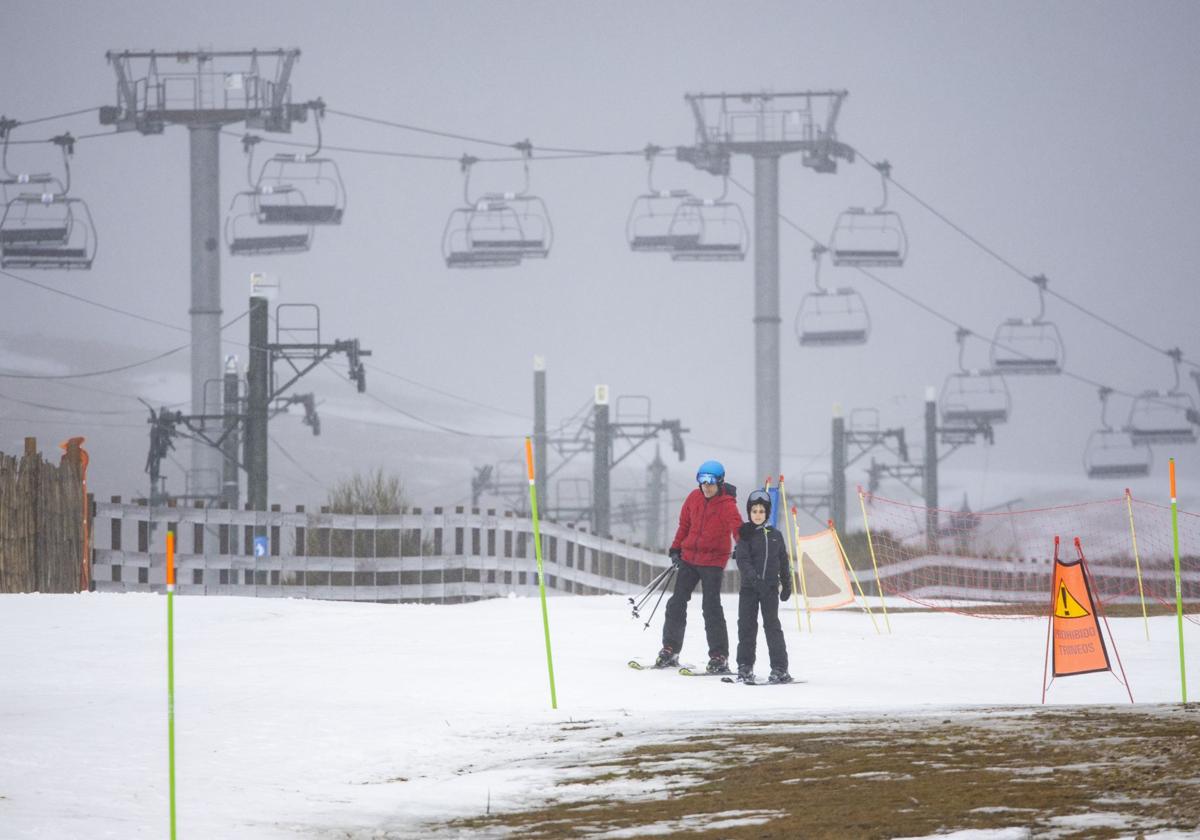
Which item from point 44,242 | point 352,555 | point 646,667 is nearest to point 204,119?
point 44,242

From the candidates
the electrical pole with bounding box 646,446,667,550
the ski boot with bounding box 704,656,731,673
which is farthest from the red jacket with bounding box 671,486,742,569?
the electrical pole with bounding box 646,446,667,550

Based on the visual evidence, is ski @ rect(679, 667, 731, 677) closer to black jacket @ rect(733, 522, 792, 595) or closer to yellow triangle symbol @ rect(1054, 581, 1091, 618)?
black jacket @ rect(733, 522, 792, 595)

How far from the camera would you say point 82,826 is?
7242 mm

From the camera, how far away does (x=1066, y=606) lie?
11969 millimetres

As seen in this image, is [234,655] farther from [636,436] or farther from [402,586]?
[636,436]

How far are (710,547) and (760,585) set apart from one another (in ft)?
2.34

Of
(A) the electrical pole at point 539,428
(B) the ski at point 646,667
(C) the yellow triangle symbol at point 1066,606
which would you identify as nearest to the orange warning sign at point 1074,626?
(C) the yellow triangle symbol at point 1066,606

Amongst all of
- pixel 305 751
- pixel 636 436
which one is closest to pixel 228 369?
pixel 636 436

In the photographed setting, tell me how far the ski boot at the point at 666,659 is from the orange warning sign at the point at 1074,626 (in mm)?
3171

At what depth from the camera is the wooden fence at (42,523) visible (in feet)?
65.1

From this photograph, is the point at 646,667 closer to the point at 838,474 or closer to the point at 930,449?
the point at 838,474

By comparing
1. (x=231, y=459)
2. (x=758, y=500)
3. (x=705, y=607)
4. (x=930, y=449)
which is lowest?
(x=705, y=607)

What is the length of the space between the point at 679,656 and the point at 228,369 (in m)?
31.6

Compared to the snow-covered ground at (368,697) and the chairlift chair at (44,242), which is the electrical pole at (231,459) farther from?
the snow-covered ground at (368,697)
